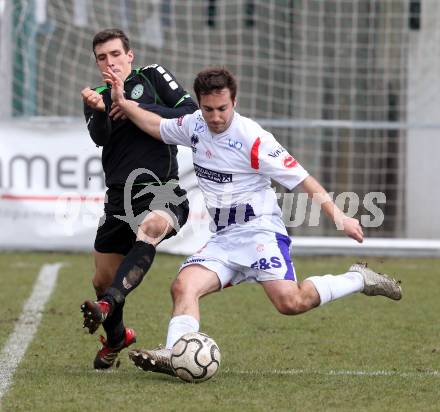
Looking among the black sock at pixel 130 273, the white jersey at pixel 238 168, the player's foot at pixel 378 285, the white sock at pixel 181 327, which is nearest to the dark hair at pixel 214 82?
the white jersey at pixel 238 168

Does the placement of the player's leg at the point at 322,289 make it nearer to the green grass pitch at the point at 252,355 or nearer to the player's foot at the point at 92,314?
the green grass pitch at the point at 252,355

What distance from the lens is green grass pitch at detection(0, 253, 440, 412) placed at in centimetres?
541

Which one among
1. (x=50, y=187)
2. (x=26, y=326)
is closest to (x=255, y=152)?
(x=26, y=326)

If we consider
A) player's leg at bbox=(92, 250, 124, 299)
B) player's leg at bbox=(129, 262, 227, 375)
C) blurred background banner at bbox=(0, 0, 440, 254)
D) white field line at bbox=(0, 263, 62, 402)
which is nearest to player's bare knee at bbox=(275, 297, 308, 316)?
player's leg at bbox=(129, 262, 227, 375)

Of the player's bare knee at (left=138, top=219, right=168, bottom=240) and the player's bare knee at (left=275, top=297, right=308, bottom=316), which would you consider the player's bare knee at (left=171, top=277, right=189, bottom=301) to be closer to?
the player's bare knee at (left=138, top=219, right=168, bottom=240)

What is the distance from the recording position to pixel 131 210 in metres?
6.42

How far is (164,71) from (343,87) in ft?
26.5

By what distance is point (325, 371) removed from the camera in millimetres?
6316

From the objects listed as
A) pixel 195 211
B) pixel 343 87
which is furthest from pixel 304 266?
pixel 343 87

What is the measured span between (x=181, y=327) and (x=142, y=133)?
122 centimetres

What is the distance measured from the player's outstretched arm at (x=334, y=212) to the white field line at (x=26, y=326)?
180cm

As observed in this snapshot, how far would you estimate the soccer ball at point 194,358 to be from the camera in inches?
225

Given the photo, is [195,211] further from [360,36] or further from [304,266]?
[360,36]

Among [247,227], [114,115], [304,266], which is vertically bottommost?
[304,266]
